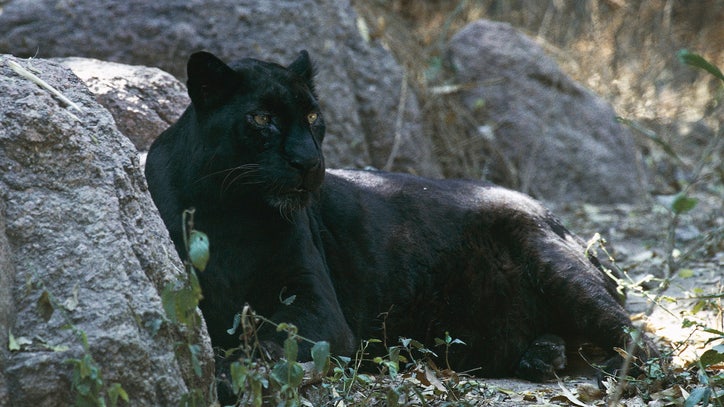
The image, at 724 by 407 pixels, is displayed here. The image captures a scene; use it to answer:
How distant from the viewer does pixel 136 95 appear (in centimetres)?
512

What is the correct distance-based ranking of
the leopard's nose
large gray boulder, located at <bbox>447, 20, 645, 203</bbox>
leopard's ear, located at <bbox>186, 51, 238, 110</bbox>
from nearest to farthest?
the leopard's nose < leopard's ear, located at <bbox>186, 51, 238, 110</bbox> < large gray boulder, located at <bbox>447, 20, 645, 203</bbox>

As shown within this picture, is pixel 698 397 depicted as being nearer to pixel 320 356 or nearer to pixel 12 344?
pixel 320 356

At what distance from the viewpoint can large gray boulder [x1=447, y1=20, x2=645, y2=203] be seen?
8.49 meters

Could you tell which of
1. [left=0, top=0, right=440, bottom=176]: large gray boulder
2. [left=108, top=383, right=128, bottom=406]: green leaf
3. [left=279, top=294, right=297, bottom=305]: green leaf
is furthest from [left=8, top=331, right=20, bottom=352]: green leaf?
[left=0, top=0, right=440, bottom=176]: large gray boulder

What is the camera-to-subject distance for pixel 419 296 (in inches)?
167

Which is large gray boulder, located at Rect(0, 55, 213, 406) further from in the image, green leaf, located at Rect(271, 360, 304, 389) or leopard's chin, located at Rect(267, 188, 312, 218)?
leopard's chin, located at Rect(267, 188, 312, 218)

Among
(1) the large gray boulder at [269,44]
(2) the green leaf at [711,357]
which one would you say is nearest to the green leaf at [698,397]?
(2) the green leaf at [711,357]

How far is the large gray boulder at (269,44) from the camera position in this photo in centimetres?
641

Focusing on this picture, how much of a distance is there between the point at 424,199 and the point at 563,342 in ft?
3.26

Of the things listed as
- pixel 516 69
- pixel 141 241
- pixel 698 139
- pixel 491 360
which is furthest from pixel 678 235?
pixel 141 241

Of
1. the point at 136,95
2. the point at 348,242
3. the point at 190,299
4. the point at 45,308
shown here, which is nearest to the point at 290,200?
the point at 348,242

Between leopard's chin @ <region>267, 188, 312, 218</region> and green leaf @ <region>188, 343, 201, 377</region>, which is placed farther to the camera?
leopard's chin @ <region>267, 188, 312, 218</region>

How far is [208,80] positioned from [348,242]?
1.07m

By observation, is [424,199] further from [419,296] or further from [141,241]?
[141,241]
